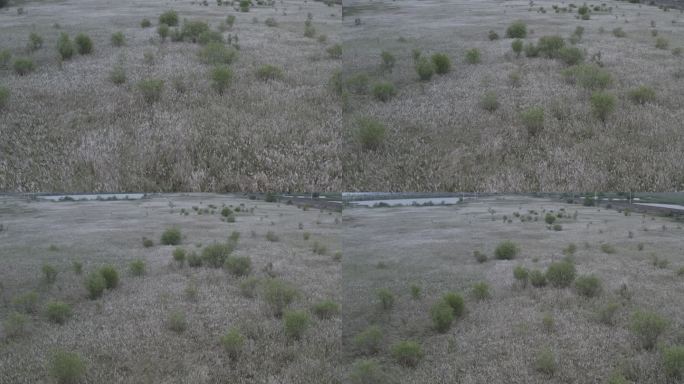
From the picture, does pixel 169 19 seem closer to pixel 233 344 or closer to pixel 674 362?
pixel 233 344

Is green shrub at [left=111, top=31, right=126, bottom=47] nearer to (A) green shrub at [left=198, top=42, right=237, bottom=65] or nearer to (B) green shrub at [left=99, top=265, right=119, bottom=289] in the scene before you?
(A) green shrub at [left=198, top=42, right=237, bottom=65]

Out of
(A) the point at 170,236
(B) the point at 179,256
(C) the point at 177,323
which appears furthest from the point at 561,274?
(A) the point at 170,236

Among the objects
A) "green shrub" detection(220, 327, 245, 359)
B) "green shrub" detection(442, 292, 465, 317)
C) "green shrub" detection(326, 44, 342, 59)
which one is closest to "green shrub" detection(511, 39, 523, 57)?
"green shrub" detection(326, 44, 342, 59)

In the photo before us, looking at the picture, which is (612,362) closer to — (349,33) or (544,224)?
(544,224)

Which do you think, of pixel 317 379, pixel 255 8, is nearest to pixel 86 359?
pixel 317 379

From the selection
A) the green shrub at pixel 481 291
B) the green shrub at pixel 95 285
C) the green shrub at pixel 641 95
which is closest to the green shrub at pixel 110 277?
the green shrub at pixel 95 285
